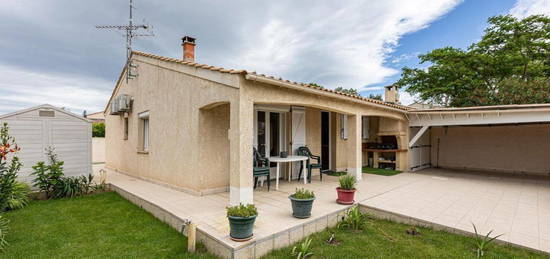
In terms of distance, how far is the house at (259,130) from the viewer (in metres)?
5.25

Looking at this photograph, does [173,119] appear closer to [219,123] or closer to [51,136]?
[219,123]

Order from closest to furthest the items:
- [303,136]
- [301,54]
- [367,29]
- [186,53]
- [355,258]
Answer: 1. [355,258]
2. [186,53]
3. [303,136]
4. [367,29]
5. [301,54]

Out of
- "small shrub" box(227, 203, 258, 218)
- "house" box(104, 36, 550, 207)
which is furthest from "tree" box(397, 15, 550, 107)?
"small shrub" box(227, 203, 258, 218)

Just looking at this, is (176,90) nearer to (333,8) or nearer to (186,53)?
(186,53)

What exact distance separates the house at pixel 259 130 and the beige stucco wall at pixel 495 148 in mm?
34

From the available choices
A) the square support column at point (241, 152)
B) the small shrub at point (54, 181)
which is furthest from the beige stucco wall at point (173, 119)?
the small shrub at point (54, 181)

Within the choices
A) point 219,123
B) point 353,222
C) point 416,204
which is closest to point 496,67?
point 416,204

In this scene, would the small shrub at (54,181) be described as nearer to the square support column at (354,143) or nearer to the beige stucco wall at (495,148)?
the square support column at (354,143)

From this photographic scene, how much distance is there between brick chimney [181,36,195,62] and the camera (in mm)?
8078

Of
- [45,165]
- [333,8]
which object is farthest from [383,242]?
[45,165]

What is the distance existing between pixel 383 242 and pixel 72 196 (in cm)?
805

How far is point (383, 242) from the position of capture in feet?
13.3

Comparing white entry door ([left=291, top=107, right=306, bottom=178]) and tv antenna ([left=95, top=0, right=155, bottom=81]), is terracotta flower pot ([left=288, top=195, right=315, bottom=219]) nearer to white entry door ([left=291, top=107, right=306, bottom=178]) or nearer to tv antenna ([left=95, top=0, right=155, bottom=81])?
white entry door ([left=291, top=107, right=306, bottom=178])

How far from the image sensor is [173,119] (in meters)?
6.96
